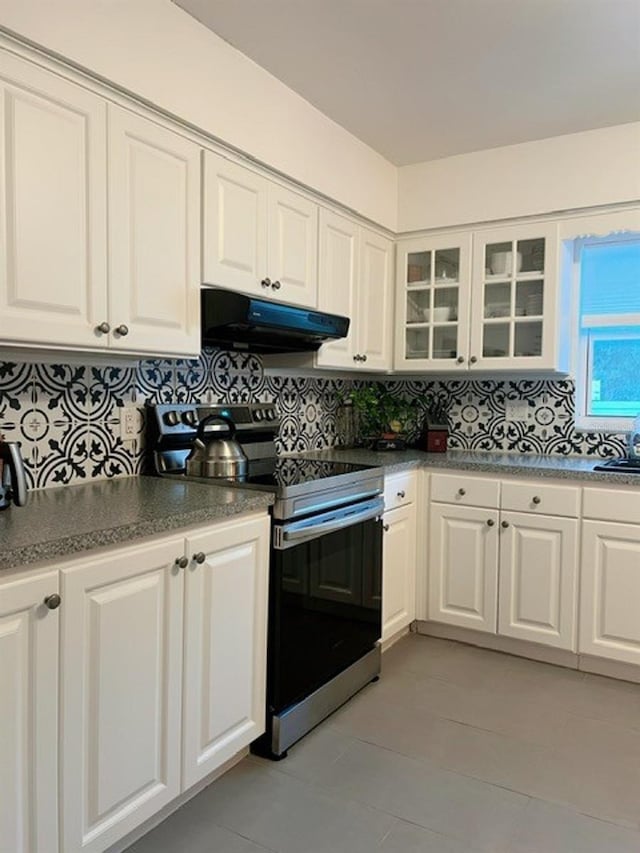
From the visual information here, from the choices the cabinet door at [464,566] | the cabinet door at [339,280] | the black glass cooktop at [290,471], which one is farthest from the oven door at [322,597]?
the cabinet door at [339,280]

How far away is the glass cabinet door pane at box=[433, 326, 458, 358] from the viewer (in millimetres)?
3301

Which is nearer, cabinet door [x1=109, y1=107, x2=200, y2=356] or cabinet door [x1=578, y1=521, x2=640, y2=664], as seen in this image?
cabinet door [x1=109, y1=107, x2=200, y2=356]

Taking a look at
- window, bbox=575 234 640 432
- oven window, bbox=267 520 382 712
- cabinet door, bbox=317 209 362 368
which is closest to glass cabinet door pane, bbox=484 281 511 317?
window, bbox=575 234 640 432

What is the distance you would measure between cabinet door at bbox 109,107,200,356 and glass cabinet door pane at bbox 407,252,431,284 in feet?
5.10

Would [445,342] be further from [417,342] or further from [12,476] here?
[12,476]

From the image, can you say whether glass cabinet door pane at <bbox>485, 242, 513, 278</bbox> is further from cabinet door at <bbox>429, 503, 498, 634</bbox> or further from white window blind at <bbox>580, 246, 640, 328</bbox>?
cabinet door at <bbox>429, 503, 498, 634</bbox>

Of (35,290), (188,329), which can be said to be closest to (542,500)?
(188,329)

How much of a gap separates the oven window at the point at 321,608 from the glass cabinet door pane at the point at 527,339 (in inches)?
45.1

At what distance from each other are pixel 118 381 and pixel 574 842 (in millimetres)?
2007

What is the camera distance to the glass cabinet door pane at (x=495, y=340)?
124 inches

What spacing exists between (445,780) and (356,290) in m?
2.10

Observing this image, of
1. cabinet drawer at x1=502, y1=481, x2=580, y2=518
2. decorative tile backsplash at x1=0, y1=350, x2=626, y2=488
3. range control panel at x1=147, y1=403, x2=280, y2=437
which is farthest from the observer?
cabinet drawer at x1=502, y1=481, x2=580, y2=518

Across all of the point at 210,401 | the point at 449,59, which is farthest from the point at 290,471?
the point at 449,59

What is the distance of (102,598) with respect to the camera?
1509mm
